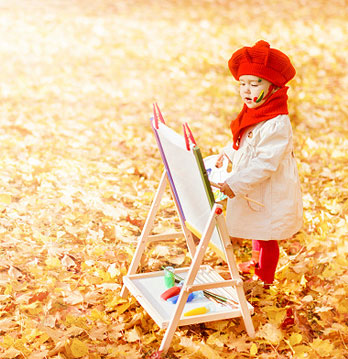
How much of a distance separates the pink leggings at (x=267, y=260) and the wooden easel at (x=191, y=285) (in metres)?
0.29

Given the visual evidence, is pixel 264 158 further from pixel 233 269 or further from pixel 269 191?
pixel 233 269

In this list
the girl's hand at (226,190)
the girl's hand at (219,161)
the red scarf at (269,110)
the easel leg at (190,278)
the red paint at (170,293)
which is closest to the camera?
the easel leg at (190,278)

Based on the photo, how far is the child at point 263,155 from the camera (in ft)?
10.9

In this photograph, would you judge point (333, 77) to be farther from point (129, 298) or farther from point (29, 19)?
point (29, 19)

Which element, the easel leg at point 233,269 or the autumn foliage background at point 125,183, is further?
the autumn foliage background at point 125,183

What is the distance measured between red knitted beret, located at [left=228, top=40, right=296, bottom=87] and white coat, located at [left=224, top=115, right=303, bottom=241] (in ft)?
0.76

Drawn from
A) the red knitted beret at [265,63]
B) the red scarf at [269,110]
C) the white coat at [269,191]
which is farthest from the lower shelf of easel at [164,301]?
the red knitted beret at [265,63]

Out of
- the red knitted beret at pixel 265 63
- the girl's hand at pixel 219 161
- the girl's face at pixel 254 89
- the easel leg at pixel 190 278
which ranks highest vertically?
the red knitted beret at pixel 265 63

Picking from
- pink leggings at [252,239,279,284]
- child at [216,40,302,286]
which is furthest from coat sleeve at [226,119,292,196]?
pink leggings at [252,239,279,284]

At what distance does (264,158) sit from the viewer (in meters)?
3.34

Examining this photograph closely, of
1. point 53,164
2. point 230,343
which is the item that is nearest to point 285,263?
point 230,343

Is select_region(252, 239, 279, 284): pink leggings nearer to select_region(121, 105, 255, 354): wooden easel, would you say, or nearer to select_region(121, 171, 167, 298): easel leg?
select_region(121, 105, 255, 354): wooden easel

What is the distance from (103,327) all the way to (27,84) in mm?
6416

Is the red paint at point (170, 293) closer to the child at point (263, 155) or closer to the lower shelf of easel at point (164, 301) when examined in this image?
the lower shelf of easel at point (164, 301)
